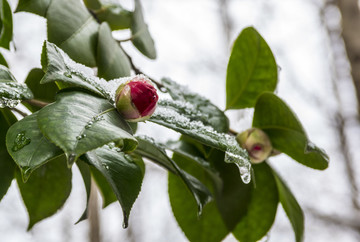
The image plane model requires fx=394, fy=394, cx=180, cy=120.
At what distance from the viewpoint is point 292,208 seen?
555 mm

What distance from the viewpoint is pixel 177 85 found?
21.6 inches

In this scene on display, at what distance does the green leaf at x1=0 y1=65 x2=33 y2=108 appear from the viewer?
12.5 inches

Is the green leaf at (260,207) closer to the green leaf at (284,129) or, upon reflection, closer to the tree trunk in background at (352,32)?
the green leaf at (284,129)

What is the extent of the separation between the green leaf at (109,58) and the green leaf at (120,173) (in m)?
0.11

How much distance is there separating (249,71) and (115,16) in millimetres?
230

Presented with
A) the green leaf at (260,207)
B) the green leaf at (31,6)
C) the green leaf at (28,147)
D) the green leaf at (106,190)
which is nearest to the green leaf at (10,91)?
the green leaf at (28,147)

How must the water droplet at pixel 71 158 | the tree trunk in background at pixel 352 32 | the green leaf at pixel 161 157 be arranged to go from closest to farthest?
the water droplet at pixel 71 158
the green leaf at pixel 161 157
the tree trunk in background at pixel 352 32

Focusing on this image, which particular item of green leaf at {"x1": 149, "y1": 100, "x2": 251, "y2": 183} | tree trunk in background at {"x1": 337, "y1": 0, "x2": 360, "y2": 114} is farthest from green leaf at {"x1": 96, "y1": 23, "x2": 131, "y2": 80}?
tree trunk in background at {"x1": 337, "y1": 0, "x2": 360, "y2": 114}

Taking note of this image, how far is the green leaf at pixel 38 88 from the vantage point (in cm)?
47

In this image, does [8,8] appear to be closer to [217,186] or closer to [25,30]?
[217,186]

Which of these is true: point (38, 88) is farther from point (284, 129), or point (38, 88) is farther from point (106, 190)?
point (284, 129)

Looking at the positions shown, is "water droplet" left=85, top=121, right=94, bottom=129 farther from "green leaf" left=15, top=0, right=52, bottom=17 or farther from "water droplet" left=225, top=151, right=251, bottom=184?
"green leaf" left=15, top=0, right=52, bottom=17

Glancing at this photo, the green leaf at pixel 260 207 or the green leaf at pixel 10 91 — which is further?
the green leaf at pixel 260 207

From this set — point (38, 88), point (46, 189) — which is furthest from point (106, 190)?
point (38, 88)
